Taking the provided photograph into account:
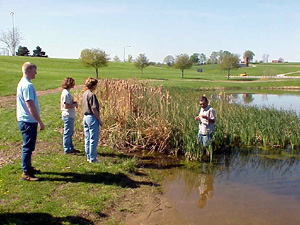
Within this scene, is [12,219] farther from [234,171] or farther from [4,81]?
[4,81]

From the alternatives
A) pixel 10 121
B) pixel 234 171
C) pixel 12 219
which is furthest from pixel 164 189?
pixel 10 121

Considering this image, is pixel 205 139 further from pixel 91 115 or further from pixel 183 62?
pixel 183 62

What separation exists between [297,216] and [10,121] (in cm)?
929

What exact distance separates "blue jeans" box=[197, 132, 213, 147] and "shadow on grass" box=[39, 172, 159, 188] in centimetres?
202

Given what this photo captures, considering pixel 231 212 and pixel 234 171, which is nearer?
pixel 231 212

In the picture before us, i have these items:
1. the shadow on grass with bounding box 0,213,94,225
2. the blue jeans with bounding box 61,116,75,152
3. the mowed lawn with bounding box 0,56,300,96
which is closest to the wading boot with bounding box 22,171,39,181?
the shadow on grass with bounding box 0,213,94,225

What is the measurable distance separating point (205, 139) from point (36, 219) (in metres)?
4.43

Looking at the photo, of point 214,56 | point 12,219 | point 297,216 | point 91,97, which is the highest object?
point 214,56

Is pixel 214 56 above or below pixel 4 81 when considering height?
above

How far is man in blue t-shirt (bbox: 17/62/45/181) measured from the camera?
4984 mm

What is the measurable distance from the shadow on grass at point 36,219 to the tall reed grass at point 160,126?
3.97 meters

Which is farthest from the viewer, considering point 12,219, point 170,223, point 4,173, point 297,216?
point 4,173

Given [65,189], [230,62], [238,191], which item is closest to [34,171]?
[65,189]

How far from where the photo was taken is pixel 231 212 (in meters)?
5.03
